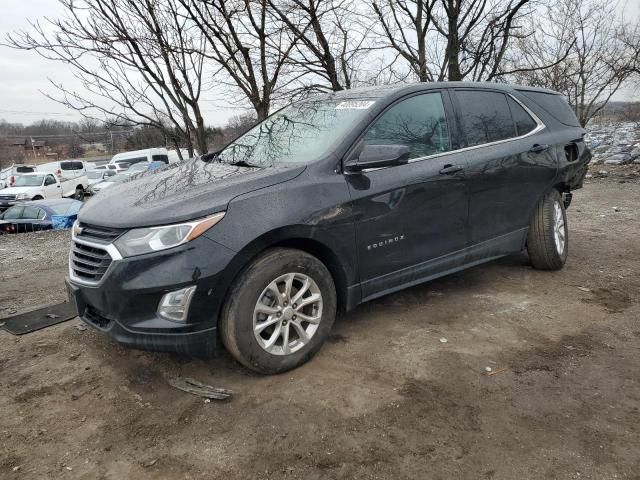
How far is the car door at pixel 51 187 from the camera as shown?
2319cm

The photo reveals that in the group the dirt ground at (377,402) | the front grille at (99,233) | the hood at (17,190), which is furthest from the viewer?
the hood at (17,190)

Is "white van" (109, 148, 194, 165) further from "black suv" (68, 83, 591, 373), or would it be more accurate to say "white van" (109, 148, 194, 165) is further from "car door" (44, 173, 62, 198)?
"black suv" (68, 83, 591, 373)

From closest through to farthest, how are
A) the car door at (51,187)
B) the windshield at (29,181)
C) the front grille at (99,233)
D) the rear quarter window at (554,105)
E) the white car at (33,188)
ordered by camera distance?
the front grille at (99,233) → the rear quarter window at (554,105) → the white car at (33,188) → the windshield at (29,181) → the car door at (51,187)

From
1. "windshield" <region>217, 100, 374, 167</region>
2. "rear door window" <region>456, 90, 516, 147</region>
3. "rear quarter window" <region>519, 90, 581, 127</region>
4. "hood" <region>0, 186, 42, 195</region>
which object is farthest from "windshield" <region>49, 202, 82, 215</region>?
"rear quarter window" <region>519, 90, 581, 127</region>

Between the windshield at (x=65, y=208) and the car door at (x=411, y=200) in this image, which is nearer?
the car door at (x=411, y=200)

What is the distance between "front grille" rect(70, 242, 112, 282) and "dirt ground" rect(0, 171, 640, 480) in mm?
702

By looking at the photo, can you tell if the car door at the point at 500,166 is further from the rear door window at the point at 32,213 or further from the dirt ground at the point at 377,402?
the rear door window at the point at 32,213

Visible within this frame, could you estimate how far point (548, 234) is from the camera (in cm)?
453

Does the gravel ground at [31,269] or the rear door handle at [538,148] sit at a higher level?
the rear door handle at [538,148]

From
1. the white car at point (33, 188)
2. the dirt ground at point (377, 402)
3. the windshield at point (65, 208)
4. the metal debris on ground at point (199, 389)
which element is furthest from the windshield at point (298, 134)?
the white car at point (33, 188)

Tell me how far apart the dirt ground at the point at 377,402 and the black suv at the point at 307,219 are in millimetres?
358

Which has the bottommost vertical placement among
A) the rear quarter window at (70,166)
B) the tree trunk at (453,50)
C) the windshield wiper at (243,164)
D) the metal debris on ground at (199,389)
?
the metal debris on ground at (199,389)

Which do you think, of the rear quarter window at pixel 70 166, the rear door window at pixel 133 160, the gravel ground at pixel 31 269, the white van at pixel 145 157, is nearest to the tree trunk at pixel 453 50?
the gravel ground at pixel 31 269

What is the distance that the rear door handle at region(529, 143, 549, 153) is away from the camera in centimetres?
435
